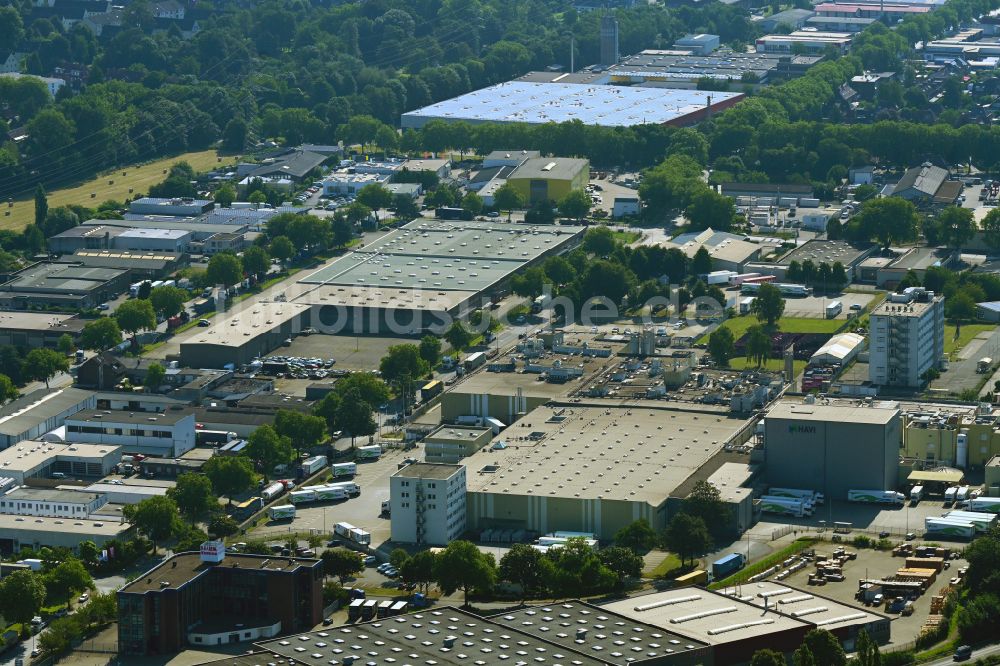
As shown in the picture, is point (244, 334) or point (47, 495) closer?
point (47, 495)

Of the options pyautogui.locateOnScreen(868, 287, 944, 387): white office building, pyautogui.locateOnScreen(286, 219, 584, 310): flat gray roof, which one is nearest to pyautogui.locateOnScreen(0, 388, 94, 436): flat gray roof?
pyautogui.locateOnScreen(286, 219, 584, 310): flat gray roof

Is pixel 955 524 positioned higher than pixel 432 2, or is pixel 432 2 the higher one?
pixel 432 2

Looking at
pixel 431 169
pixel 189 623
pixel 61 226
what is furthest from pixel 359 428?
pixel 431 169

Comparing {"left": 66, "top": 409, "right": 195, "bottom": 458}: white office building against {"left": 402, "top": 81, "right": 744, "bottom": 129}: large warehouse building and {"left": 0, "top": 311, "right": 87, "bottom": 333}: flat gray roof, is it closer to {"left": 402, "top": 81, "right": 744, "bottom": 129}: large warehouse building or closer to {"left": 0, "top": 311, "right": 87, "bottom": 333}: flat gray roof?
{"left": 0, "top": 311, "right": 87, "bottom": 333}: flat gray roof

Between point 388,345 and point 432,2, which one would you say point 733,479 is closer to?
point 388,345

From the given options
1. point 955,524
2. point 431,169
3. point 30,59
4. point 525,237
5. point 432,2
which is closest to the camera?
point 955,524

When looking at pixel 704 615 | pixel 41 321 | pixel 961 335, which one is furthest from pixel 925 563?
pixel 41 321

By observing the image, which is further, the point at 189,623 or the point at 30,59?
the point at 30,59

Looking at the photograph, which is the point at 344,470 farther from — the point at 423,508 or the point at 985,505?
the point at 985,505
